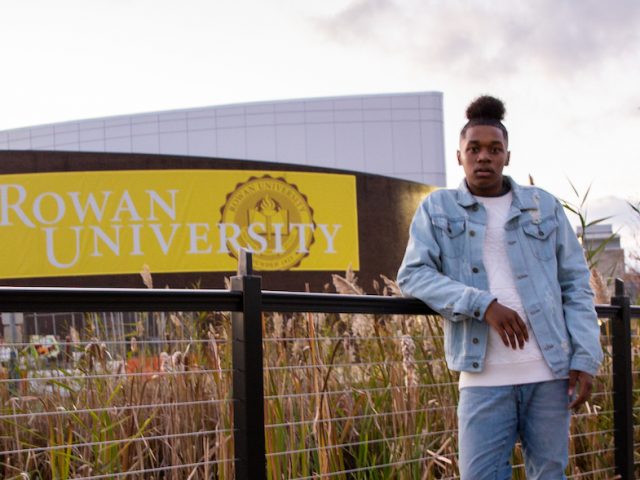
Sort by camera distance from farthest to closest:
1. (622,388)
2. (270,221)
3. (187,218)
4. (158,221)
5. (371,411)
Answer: (270,221) → (187,218) → (158,221) → (622,388) → (371,411)

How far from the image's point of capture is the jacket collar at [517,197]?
8.87 ft

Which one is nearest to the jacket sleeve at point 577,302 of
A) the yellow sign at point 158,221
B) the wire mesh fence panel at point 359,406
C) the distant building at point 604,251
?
the wire mesh fence panel at point 359,406

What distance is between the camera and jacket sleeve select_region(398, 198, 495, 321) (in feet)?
8.18

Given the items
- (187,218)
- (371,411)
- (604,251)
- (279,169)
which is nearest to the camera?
(371,411)

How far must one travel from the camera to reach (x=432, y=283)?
261cm

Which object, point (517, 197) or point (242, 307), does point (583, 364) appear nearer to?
point (517, 197)

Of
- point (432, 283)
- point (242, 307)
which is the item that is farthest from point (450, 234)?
point (242, 307)

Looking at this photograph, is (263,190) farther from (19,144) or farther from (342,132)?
(19,144)

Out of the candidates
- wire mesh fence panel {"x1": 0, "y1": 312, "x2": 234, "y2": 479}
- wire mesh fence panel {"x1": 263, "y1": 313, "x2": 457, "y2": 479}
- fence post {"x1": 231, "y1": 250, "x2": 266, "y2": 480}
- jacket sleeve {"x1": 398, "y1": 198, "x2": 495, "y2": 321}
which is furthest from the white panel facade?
fence post {"x1": 231, "y1": 250, "x2": 266, "y2": 480}

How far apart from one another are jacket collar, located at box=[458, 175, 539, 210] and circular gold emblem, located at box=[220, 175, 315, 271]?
1551cm

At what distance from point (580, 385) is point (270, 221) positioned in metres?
16.1

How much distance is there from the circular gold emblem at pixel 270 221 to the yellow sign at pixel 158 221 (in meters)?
0.02

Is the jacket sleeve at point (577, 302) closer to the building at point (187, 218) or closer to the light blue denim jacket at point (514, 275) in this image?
the light blue denim jacket at point (514, 275)

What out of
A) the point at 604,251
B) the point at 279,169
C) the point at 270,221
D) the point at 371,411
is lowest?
the point at 371,411
